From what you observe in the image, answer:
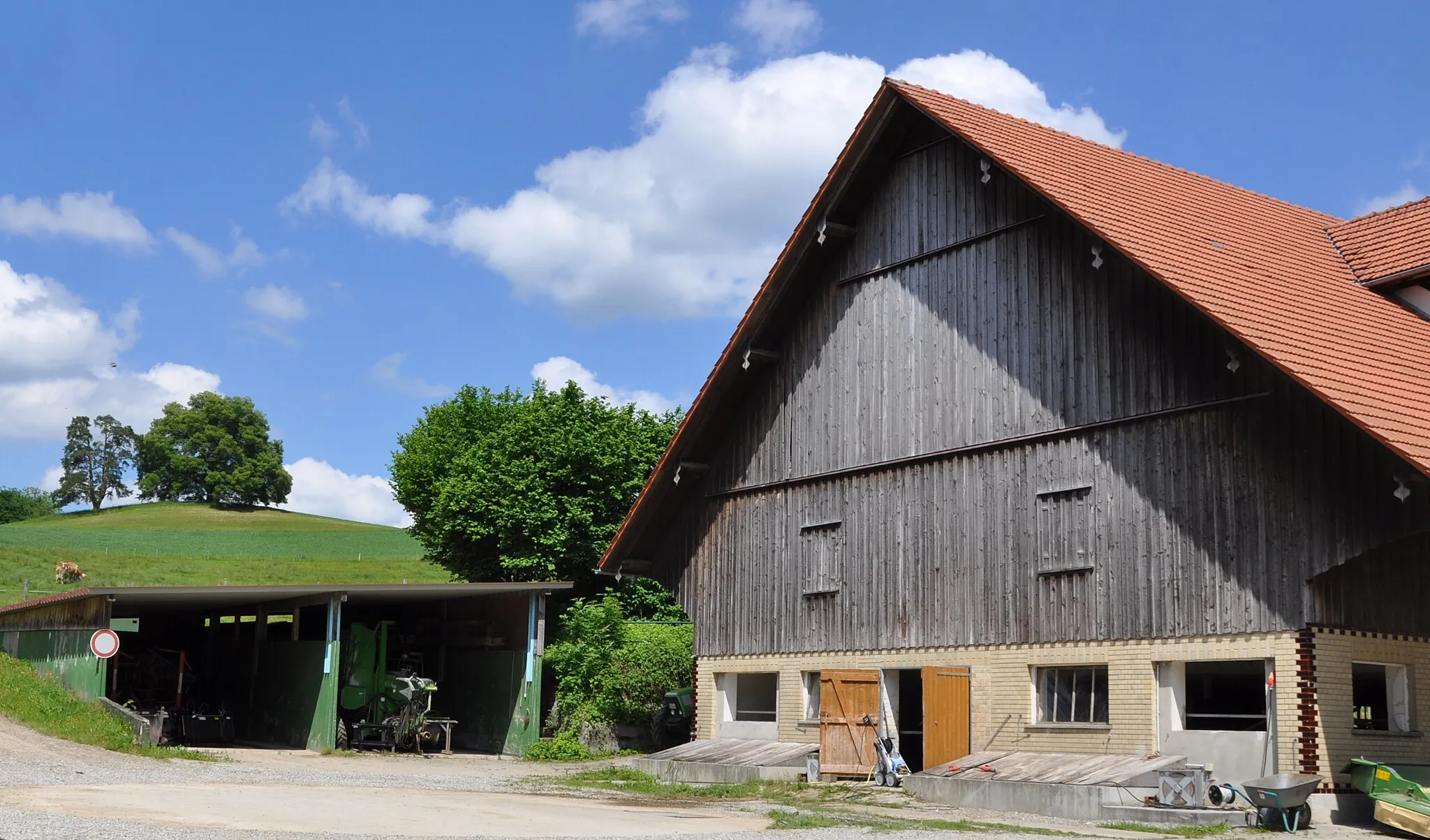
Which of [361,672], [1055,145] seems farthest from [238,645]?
[1055,145]

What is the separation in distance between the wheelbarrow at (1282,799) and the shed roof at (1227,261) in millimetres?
3664

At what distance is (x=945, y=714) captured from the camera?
67.3ft

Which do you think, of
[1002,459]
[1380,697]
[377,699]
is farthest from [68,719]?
[1380,697]

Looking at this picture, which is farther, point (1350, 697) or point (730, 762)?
point (730, 762)

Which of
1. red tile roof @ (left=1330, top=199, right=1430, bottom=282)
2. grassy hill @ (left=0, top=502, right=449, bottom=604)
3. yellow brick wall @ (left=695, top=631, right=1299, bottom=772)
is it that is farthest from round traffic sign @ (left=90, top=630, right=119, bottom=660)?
grassy hill @ (left=0, top=502, right=449, bottom=604)

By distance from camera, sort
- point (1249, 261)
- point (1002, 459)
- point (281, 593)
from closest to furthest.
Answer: point (1249, 261) < point (1002, 459) < point (281, 593)

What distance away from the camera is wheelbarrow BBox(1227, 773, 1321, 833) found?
51.1 ft

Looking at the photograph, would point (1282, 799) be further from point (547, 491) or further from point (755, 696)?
point (547, 491)

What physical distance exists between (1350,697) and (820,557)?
8.59 meters

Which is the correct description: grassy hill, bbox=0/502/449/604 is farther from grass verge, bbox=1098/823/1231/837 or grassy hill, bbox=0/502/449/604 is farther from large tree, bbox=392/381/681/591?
grass verge, bbox=1098/823/1231/837

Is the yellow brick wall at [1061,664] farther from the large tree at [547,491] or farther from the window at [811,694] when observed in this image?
the large tree at [547,491]

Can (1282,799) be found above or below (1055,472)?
below

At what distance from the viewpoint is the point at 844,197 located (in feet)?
74.9

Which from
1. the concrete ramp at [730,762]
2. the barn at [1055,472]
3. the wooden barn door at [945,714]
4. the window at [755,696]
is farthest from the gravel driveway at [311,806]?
the window at [755,696]
